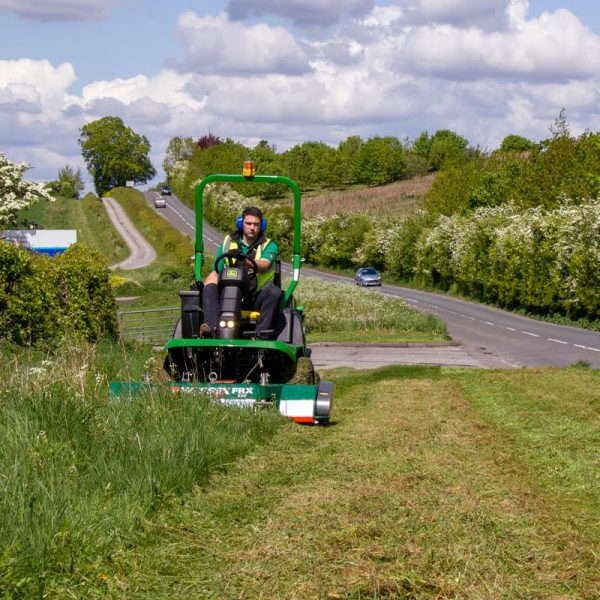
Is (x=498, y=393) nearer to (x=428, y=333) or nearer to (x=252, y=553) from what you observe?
(x=252, y=553)

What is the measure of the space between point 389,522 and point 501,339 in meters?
31.6

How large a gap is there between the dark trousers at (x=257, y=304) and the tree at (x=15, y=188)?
5425cm

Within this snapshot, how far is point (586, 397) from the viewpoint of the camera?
1471 cm

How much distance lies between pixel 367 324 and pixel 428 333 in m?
2.57

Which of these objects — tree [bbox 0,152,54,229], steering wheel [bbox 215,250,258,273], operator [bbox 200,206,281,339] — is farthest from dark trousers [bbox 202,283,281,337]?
tree [bbox 0,152,54,229]

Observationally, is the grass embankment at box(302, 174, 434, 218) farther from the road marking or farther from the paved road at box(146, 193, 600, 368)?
the paved road at box(146, 193, 600, 368)

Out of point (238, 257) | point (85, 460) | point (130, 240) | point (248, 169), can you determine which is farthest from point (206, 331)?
point (130, 240)

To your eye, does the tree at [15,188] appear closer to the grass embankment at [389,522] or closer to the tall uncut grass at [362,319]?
the tall uncut grass at [362,319]

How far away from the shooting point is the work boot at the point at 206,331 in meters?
11.6

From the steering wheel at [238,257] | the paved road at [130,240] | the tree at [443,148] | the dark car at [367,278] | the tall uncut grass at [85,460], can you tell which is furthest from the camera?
the tree at [443,148]

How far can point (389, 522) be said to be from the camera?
21.0ft

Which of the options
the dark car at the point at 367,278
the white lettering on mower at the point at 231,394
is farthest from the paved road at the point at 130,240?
the white lettering on mower at the point at 231,394

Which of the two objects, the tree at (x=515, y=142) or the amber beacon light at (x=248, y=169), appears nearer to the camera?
the amber beacon light at (x=248, y=169)

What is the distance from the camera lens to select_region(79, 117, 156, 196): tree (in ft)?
556
